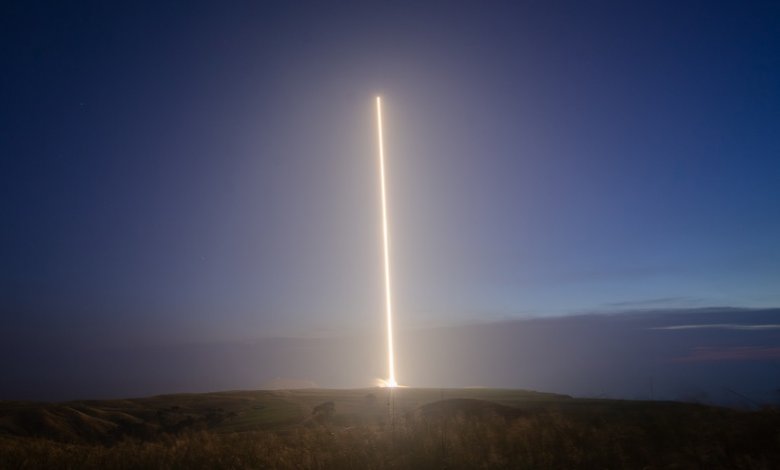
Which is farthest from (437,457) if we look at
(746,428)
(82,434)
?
(82,434)

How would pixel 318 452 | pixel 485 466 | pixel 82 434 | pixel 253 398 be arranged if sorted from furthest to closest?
1. pixel 253 398
2. pixel 82 434
3. pixel 318 452
4. pixel 485 466

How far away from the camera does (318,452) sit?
10.6 metres

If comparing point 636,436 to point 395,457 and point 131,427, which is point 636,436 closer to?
point 395,457

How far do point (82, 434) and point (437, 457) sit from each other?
114 feet

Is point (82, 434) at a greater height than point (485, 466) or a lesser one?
lesser

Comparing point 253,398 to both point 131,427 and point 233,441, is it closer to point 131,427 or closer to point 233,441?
point 131,427

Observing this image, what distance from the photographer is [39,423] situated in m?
34.0

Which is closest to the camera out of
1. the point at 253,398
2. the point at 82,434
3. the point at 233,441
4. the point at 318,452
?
the point at 318,452

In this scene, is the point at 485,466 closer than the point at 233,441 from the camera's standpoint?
Yes

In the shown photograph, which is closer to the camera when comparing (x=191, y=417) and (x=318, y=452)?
(x=318, y=452)

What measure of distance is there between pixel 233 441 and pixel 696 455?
11.0 metres

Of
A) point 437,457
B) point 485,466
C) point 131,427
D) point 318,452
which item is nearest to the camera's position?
point 485,466

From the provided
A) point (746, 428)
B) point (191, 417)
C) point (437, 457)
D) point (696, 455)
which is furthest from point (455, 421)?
point (191, 417)

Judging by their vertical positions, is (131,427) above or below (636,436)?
below
